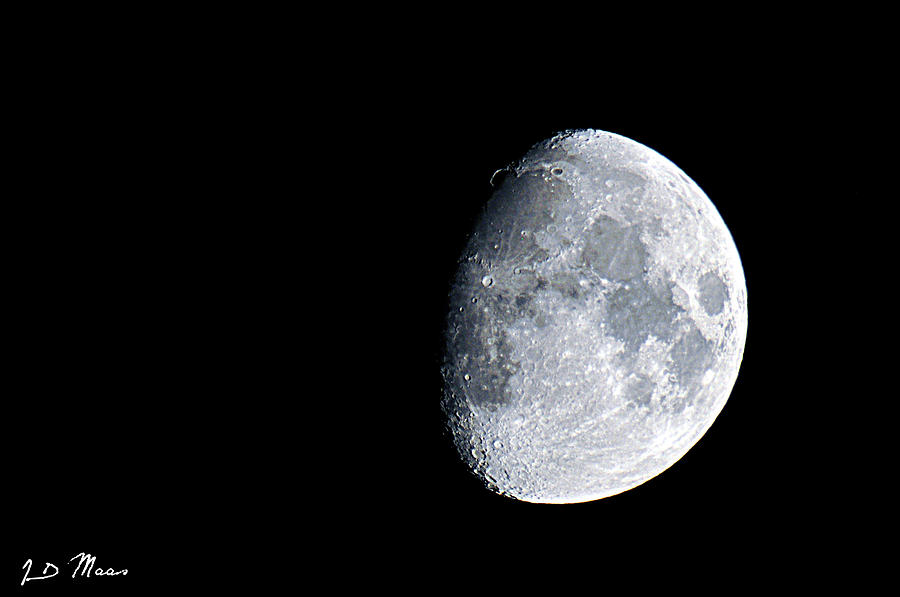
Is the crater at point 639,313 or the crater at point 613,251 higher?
the crater at point 613,251

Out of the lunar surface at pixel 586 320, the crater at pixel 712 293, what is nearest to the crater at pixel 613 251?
the lunar surface at pixel 586 320

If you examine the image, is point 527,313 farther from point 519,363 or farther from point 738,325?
point 738,325

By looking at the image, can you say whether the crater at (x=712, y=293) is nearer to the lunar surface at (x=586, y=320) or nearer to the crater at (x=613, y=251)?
the lunar surface at (x=586, y=320)

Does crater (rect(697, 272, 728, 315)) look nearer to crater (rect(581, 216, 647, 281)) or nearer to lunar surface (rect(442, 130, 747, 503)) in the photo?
lunar surface (rect(442, 130, 747, 503))

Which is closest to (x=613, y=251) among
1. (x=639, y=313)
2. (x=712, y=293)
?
(x=639, y=313)

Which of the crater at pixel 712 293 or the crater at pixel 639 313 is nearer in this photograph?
the crater at pixel 639 313

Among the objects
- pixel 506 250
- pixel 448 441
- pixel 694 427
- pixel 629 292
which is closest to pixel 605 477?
pixel 694 427

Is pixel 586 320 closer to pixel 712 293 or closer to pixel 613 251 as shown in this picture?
pixel 613 251

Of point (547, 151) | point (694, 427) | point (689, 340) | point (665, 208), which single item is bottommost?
point (694, 427)
